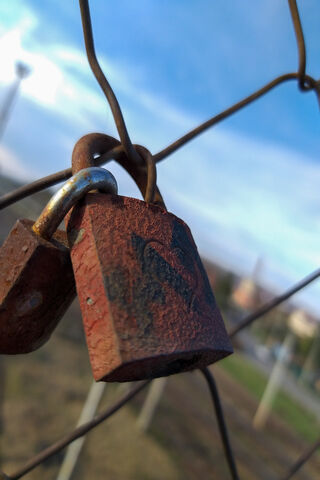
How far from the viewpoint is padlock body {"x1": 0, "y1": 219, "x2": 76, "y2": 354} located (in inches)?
12.8

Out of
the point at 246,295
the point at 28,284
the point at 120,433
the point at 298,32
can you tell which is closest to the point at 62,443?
the point at 28,284

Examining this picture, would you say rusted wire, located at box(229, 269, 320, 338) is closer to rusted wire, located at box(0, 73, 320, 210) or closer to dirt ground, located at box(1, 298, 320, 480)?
rusted wire, located at box(0, 73, 320, 210)

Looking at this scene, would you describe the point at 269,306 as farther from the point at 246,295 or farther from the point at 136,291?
the point at 246,295

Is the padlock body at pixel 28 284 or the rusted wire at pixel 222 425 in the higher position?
the padlock body at pixel 28 284

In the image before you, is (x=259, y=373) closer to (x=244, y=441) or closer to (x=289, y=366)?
(x=289, y=366)

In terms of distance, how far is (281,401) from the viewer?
493 inches

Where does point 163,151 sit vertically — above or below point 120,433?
above

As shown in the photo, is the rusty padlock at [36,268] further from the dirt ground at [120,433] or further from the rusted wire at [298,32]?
the dirt ground at [120,433]

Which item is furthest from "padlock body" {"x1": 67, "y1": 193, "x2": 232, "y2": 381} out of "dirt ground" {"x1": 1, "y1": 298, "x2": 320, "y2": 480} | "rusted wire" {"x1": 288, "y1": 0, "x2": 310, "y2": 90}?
"dirt ground" {"x1": 1, "y1": 298, "x2": 320, "y2": 480}

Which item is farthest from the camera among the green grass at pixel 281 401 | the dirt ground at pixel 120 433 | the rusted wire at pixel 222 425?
the green grass at pixel 281 401

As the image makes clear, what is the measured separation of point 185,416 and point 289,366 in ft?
41.6

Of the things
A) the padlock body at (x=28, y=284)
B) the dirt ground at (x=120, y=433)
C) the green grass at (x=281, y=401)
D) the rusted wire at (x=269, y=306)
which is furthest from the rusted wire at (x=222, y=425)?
the green grass at (x=281, y=401)

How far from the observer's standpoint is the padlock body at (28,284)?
324 mm

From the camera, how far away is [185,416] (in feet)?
26.1
